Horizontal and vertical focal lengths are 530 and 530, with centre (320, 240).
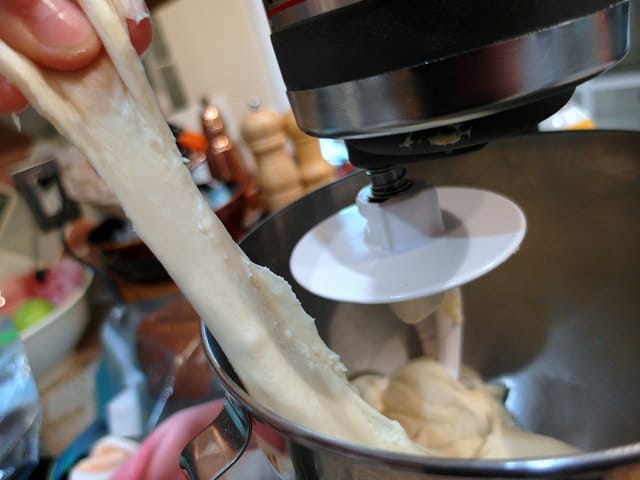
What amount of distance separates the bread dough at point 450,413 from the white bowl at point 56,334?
388 mm

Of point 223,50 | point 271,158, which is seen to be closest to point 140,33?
point 271,158

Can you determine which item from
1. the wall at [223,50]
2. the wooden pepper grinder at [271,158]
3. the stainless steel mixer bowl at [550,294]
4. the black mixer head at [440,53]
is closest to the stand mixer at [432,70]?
the black mixer head at [440,53]

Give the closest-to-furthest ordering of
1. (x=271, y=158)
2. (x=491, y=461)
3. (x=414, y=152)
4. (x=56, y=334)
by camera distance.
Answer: (x=491, y=461), (x=414, y=152), (x=56, y=334), (x=271, y=158)

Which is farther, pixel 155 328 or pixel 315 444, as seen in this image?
pixel 155 328

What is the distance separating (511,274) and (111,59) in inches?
16.4

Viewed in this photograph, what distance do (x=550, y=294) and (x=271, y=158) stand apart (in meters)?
0.42

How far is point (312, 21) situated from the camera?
0.26 meters

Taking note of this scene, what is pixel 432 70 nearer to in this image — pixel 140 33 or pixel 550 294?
pixel 140 33

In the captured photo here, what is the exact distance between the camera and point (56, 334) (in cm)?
65

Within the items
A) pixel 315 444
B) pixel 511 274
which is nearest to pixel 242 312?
pixel 315 444

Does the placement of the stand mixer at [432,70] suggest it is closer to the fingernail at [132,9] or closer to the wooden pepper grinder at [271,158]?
the fingernail at [132,9]

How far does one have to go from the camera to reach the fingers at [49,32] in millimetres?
221

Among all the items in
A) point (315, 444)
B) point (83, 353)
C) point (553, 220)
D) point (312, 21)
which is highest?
point (312, 21)

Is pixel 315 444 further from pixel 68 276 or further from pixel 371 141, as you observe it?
pixel 68 276
